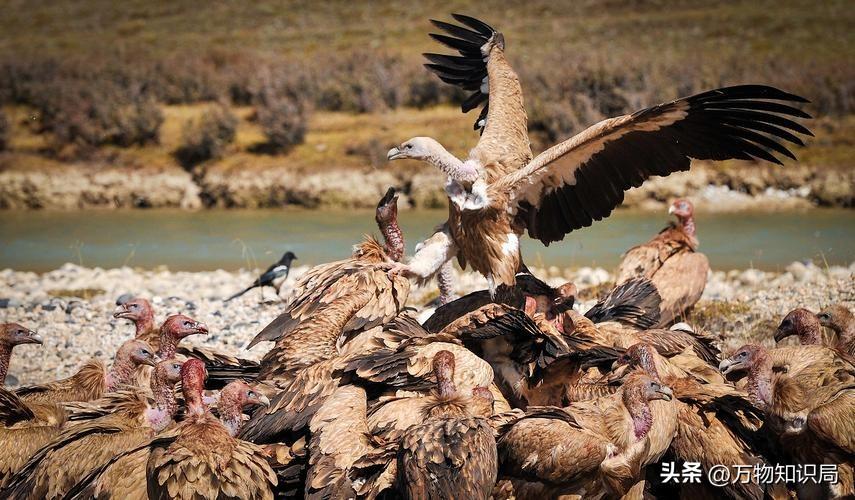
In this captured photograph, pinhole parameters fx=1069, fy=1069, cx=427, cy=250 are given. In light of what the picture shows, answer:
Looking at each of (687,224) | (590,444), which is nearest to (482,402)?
(590,444)

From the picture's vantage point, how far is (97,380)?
20.6 feet

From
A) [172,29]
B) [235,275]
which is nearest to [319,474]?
[235,275]

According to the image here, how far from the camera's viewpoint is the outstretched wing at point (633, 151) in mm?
6508

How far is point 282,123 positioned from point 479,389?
56.6 ft

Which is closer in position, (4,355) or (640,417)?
(640,417)

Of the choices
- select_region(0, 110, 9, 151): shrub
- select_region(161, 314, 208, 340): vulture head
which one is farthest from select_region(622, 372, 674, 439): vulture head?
select_region(0, 110, 9, 151): shrub

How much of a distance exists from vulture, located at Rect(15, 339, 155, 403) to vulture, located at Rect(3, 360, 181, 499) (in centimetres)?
65

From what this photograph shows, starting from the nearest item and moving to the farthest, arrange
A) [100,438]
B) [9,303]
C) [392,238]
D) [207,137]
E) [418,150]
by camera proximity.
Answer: [100,438]
[392,238]
[418,150]
[9,303]
[207,137]

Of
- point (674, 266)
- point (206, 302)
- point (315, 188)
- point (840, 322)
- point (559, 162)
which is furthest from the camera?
point (315, 188)

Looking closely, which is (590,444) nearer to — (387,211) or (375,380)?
(375,380)

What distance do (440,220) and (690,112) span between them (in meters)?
11.4

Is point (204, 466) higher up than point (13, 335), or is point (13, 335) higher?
point (204, 466)

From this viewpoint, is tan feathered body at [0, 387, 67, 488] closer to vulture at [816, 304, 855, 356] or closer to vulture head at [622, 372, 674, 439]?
vulture head at [622, 372, 674, 439]

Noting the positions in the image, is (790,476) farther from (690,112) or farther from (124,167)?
(124,167)
